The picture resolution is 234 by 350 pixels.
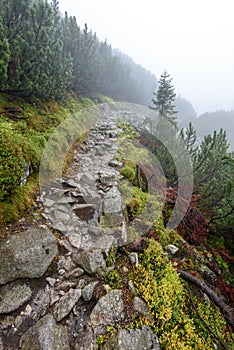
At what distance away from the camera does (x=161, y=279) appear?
3.47 meters

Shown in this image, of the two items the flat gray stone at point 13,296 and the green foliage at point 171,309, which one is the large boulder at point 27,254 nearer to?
the flat gray stone at point 13,296

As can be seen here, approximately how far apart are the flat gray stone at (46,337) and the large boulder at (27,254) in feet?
2.21

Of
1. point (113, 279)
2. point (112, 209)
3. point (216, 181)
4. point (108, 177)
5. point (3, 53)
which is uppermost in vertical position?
point (3, 53)

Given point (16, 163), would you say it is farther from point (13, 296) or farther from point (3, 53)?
point (3, 53)

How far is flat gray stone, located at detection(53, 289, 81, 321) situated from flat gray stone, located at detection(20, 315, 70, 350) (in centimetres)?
10

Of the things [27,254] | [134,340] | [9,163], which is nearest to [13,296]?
[27,254]

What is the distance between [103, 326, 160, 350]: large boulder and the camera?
2.32 metres

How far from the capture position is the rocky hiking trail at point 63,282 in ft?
7.65

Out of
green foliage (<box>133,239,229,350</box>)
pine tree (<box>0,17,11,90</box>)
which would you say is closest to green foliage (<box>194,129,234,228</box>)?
green foliage (<box>133,239,229,350</box>)

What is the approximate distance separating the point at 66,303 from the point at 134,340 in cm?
108

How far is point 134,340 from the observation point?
2.44 metres

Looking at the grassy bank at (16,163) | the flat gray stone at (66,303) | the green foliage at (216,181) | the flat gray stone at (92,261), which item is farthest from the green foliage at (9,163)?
the green foliage at (216,181)

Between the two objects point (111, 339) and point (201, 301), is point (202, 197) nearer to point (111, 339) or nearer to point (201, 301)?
point (201, 301)

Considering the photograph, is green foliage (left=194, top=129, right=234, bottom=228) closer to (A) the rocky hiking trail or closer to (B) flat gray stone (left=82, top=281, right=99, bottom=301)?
(A) the rocky hiking trail
